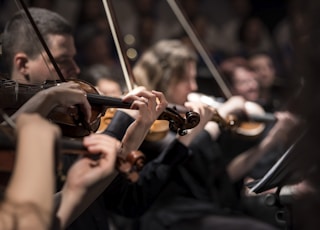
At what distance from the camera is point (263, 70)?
14.4 feet

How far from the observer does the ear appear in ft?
6.70

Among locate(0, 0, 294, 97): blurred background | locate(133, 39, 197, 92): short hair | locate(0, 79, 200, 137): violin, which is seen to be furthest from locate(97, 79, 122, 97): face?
locate(0, 79, 200, 137): violin

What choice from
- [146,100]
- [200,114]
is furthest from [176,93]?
[146,100]

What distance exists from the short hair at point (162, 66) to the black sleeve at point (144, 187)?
53cm

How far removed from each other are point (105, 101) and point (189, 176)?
1.19 m

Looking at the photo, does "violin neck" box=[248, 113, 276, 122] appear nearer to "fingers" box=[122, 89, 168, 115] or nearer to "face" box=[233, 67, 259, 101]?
"face" box=[233, 67, 259, 101]

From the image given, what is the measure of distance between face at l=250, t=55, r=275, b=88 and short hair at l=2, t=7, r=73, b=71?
225 cm

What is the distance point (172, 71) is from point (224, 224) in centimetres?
61

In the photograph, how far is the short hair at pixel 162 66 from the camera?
287 centimetres

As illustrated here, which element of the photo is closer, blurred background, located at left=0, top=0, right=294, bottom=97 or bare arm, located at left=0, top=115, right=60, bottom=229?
bare arm, located at left=0, top=115, right=60, bottom=229

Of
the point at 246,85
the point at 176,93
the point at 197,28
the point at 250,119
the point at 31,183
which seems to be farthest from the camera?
the point at 197,28

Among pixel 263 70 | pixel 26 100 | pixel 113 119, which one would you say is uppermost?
pixel 26 100

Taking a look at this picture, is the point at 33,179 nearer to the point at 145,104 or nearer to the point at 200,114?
the point at 145,104

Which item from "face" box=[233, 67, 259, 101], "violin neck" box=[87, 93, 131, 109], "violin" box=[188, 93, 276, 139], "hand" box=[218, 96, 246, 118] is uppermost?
"violin neck" box=[87, 93, 131, 109]
